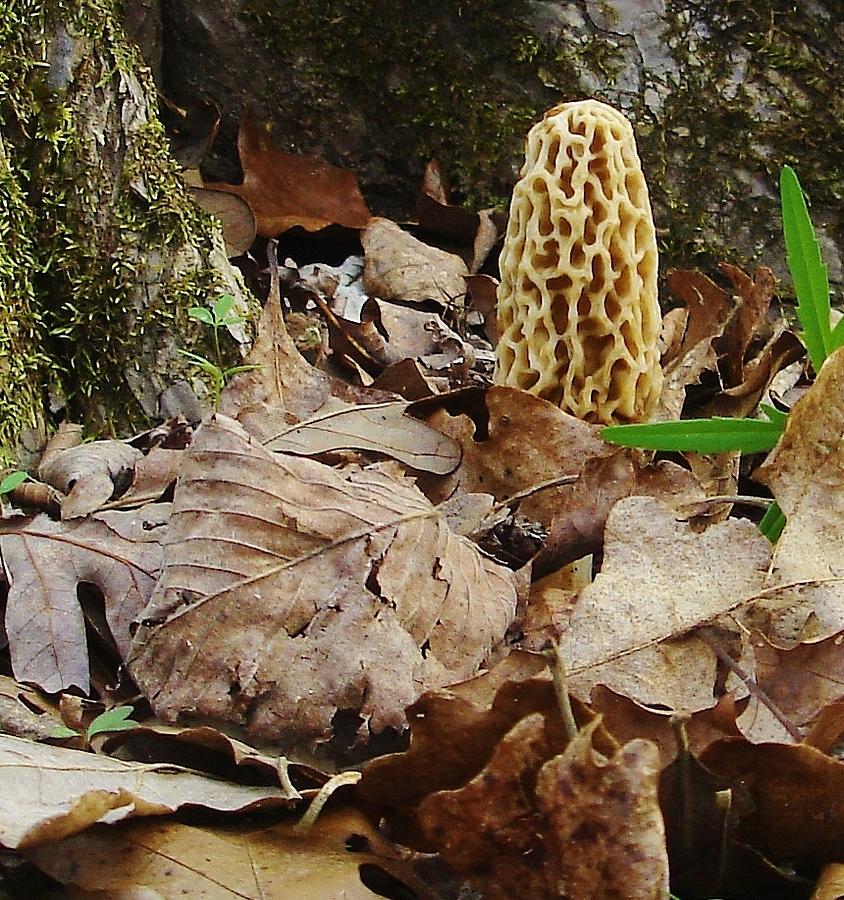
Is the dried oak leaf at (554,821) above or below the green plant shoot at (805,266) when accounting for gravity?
below

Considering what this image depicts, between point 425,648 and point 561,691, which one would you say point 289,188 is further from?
point 561,691

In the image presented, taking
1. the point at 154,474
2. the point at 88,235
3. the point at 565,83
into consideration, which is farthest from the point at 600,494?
the point at 565,83

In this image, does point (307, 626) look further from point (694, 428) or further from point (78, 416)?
point (78, 416)

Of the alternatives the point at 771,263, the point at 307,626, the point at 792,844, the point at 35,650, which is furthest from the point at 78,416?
the point at 771,263

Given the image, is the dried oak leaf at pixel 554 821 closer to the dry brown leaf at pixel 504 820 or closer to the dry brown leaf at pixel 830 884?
the dry brown leaf at pixel 504 820

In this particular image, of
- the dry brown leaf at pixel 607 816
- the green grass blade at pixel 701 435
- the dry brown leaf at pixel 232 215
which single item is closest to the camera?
the dry brown leaf at pixel 607 816

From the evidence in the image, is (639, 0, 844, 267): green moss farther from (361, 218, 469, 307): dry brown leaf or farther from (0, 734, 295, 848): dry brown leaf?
(0, 734, 295, 848): dry brown leaf

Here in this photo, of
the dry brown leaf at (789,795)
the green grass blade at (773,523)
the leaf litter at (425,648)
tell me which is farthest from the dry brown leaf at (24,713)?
the green grass blade at (773,523)

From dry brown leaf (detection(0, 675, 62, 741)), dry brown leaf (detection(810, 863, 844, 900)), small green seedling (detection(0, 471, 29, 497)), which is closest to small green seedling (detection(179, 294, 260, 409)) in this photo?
small green seedling (detection(0, 471, 29, 497))
